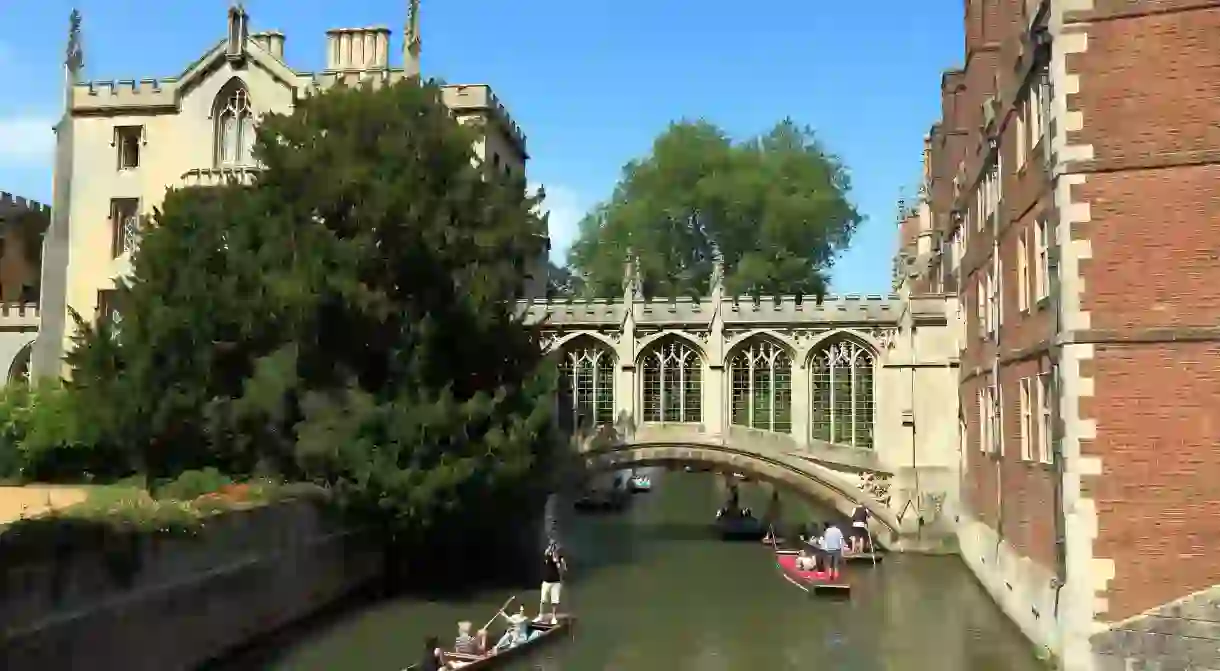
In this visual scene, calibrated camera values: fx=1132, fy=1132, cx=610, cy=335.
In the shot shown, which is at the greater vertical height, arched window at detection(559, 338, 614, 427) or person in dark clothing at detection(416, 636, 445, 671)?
arched window at detection(559, 338, 614, 427)

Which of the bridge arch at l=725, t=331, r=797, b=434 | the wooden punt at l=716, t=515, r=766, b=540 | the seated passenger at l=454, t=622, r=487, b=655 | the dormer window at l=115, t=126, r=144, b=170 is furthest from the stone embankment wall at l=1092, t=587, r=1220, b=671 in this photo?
the dormer window at l=115, t=126, r=144, b=170

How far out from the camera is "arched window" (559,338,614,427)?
97.2ft

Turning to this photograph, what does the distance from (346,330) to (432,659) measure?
795 centimetres

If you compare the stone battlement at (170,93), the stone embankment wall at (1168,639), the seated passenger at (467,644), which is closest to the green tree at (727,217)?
the stone battlement at (170,93)

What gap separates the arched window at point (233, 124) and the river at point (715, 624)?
47.8 ft

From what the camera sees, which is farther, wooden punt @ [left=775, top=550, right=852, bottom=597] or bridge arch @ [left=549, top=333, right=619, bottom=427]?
bridge arch @ [left=549, top=333, right=619, bottom=427]

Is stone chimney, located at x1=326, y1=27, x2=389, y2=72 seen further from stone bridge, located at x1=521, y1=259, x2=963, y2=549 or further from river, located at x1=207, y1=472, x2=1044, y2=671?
river, located at x1=207, y1=472, x2=1044, y2=671

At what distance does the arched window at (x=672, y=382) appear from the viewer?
96.1 feet

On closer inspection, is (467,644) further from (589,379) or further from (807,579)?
(589,379)

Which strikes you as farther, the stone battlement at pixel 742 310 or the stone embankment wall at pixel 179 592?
the stone battlement at pixel 742 310

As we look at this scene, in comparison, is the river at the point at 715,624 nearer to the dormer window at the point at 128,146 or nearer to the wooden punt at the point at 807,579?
the wooden punt at the point at 807,579

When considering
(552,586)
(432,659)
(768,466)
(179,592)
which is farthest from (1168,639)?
(768,466)

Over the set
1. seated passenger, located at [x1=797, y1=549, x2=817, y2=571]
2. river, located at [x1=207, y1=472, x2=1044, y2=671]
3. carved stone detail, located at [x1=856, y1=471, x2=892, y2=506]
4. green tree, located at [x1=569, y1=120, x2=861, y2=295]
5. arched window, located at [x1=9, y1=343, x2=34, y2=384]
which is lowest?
river, located at [x1=207, y1=472, x2=1044, y2=671]

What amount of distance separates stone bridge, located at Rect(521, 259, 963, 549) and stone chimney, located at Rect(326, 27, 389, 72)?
828 centimetres
